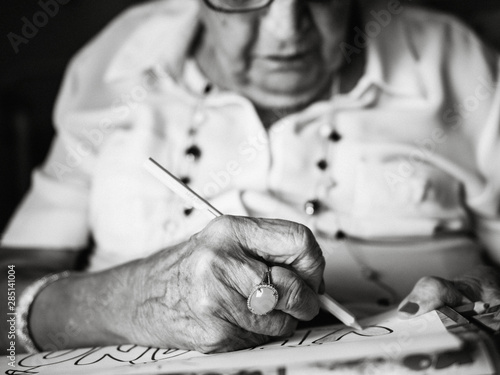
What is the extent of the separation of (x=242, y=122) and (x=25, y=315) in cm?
46

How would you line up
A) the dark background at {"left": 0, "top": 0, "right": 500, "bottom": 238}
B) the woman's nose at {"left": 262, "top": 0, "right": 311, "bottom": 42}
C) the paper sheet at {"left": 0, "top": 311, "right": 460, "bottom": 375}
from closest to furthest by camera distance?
the paper sheet at {"left": 0, "top": 311, "right": 460, "bottom": 375} < the woman's nose at {"left": 262, "top": 0, "right": 311, "bottom": 42} < the dark background at {"left": 0, "top": 0, "right": 500, "bottom": 238}

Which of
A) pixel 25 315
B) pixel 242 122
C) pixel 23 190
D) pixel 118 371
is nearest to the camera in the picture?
pixel 118 371

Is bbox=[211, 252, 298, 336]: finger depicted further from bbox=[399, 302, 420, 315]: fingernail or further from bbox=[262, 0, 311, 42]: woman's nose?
bbox=[262, 0, 311, 42]: woman's nose

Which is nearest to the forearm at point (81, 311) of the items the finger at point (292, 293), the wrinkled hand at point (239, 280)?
the wrinkled hand at point (239, 280)

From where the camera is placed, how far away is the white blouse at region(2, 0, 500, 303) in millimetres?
954

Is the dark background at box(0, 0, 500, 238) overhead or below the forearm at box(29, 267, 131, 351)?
overhead

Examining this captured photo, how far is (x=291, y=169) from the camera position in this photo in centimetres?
95

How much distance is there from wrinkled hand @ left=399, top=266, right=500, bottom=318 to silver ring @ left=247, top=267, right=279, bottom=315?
17cm

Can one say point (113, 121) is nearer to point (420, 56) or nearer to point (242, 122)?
point (242, 122)

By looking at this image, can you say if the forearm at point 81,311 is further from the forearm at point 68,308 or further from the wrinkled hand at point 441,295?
the wrinkled hand at point 441,295

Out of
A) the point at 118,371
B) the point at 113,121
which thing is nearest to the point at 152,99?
the point at 113,121

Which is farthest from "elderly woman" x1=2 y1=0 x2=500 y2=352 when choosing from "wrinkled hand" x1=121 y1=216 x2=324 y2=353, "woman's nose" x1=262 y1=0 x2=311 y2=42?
"wrinkled hand" x1=121 y1=216 x2=324 y2=353

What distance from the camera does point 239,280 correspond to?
63cm

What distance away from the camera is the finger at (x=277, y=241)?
633mm
